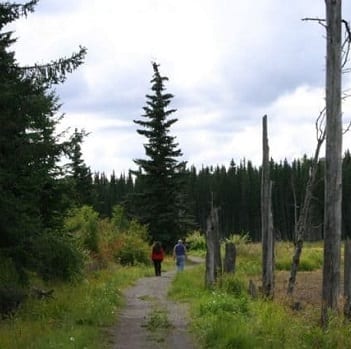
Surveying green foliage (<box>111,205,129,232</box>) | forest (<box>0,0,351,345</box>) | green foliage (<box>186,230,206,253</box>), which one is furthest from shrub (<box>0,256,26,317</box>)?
green foliage (<box>186,230,206,253</box>)

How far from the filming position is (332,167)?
444 inches

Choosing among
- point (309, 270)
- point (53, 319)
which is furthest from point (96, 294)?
point (309, 270)

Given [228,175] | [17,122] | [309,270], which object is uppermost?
[228,175]

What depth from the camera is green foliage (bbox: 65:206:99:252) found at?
3008cm

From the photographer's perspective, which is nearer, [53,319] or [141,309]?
[53,319]

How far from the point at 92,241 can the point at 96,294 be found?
13728 mm

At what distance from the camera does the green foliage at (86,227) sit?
1184 inches

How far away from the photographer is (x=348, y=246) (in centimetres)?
1366

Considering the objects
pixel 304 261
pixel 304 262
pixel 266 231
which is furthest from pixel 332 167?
pixel 304 261

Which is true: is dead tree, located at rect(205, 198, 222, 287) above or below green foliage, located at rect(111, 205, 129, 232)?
below

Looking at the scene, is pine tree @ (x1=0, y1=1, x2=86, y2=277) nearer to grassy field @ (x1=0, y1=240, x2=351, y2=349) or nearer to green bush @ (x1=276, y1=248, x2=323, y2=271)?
grassy field @ (x1=0, y1=240, x2=351, y2=349)

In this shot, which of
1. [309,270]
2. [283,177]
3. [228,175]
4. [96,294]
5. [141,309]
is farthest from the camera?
[228,175]

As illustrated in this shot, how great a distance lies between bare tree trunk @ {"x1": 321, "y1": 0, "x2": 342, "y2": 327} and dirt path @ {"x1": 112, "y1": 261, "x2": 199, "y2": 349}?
98.5 inches

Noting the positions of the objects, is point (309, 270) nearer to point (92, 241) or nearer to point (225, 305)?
point (92, 241)
